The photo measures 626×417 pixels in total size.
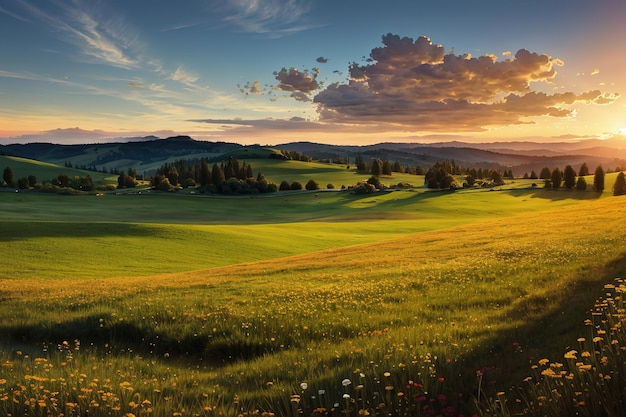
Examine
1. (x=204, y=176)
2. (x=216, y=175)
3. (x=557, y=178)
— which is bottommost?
(x=557, y=178)

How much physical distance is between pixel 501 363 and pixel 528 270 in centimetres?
1123

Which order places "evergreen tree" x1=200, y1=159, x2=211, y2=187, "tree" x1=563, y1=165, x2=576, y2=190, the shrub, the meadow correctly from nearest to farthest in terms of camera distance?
the meadow
"tree" x1=563, y1=165, x2=576, y2=190
the shrub
"evergreen tree" x1=200, y1=159, x2=211, y2=187

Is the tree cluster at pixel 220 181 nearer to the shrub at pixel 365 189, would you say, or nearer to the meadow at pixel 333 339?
the shrub at pixel 365 189

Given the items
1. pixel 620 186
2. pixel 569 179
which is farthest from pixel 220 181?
pixel 620 186

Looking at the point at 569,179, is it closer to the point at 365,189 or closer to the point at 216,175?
the point at 365,189

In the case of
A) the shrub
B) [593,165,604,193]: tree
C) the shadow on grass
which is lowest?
the shadow on grass

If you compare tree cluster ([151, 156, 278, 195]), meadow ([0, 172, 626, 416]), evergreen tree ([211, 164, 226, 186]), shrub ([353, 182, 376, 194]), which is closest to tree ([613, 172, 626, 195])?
shrub ([353, 182, 376, 194])

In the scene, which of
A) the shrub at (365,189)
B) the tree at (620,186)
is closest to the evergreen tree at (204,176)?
the shrub at (365,189)

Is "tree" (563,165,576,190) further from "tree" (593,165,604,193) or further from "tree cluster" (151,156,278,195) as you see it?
"tree cluster" (151,156,278,195)

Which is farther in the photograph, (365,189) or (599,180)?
(365,189)

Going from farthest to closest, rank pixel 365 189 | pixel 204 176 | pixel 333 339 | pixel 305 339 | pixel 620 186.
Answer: pixel 204 176, pixel 365 189, pixel 620 186, pixel 305 339, pixel 333 339

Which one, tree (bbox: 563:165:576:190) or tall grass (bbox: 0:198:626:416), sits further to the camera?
tree (bbox: 563:165:576:190)

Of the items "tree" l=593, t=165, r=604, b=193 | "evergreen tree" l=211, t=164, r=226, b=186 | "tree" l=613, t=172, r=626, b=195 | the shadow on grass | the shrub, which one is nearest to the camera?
the shadow on grass

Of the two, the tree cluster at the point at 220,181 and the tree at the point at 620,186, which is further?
the tree cluster at the point at 220,181
